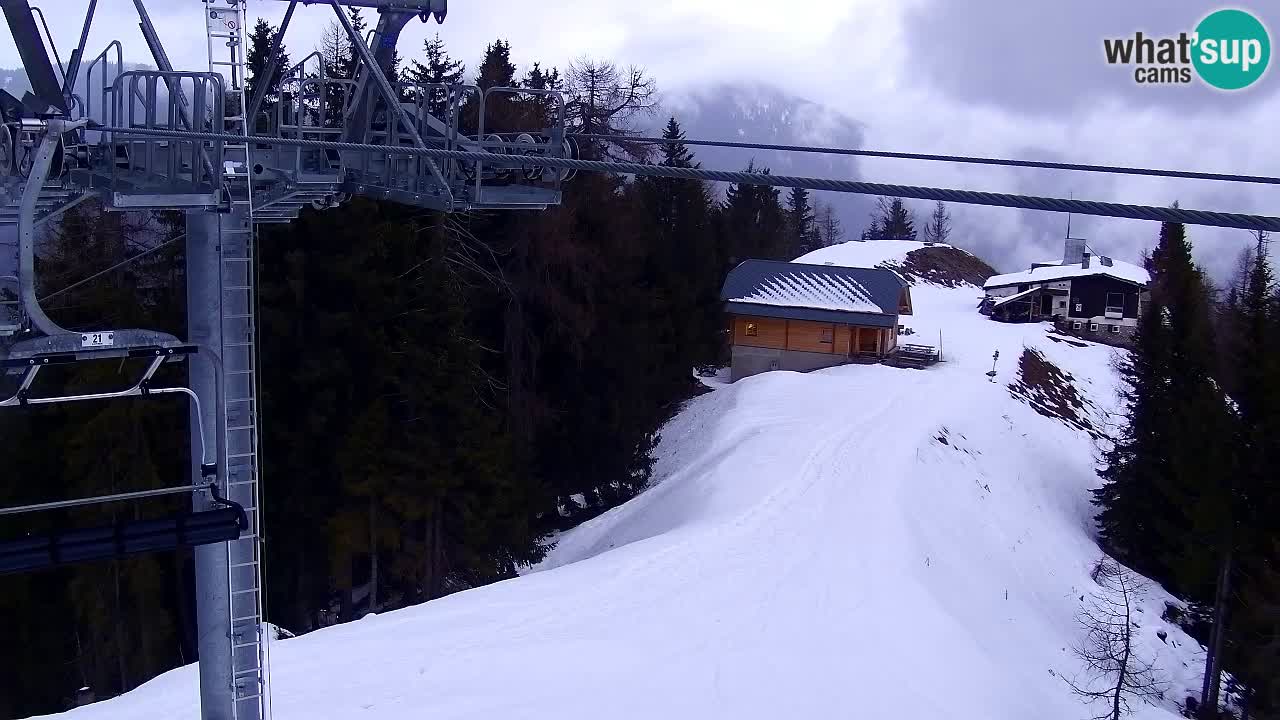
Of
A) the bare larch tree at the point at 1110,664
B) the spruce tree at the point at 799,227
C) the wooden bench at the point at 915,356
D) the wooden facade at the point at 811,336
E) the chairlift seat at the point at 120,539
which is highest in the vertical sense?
the spruce tree at the point at 799,227

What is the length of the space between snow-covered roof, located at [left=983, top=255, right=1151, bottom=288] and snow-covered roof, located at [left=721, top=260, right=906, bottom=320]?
801 inches

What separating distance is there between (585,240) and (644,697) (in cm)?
→ 2030

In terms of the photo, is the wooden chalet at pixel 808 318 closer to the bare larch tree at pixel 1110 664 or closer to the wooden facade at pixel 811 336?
the wooden facade at pixel 811 336

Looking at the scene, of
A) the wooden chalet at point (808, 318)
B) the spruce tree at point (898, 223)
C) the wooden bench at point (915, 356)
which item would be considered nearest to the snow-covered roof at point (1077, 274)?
the wooden bench at point (915, 356)

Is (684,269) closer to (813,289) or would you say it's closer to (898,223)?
(813,289)

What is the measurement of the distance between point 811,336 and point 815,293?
6.43 ft

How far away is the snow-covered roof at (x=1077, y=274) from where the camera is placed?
60.3 metres

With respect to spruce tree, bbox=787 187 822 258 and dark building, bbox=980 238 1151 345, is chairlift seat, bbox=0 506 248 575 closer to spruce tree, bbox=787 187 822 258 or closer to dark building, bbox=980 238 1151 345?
dark building, bbox=980 238 1151 345

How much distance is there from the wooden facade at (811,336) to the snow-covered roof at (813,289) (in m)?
0.61

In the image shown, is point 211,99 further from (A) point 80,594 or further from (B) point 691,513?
(A) point 80,594

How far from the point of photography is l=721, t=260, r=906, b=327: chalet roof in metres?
43.0

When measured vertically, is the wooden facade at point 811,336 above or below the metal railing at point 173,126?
below

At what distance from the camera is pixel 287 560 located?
85.3 feet

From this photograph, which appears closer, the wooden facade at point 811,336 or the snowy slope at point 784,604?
the snowy slope at point 784,604
